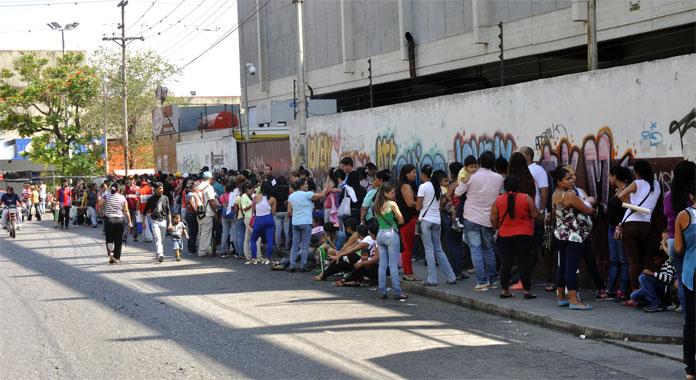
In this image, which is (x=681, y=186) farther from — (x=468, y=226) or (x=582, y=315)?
(x=468, y=226)

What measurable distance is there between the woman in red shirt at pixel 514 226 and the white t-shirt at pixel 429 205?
1.63 m

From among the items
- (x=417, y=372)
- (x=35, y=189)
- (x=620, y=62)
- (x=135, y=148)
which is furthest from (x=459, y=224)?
(x=135, y=148)

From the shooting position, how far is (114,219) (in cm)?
1947

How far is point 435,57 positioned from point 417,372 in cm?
2707

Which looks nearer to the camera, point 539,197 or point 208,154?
point 539,197

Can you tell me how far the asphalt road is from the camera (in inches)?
340

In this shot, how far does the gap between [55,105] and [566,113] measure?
4961cm

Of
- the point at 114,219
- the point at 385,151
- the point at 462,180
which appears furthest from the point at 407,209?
the point at 114,219

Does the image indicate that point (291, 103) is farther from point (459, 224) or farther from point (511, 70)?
point (459, 224)

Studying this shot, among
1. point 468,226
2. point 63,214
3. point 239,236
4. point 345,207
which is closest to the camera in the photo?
→ point 468,226

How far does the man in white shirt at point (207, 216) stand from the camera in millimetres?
20312

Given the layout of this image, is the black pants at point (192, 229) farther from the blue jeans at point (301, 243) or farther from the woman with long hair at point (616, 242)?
the woman with long hair at point (616, 242)

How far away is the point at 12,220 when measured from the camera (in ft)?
98.2

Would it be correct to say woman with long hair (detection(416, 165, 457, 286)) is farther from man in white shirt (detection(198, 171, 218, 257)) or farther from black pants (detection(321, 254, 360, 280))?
man in white shirt (detection(198, 171, 218, 257))
